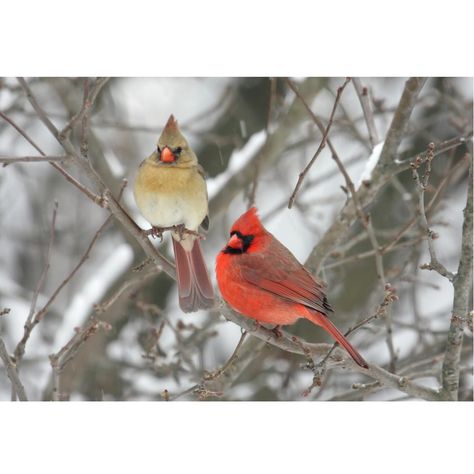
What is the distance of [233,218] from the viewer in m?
2.38

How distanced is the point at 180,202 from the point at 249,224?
0.66 ft

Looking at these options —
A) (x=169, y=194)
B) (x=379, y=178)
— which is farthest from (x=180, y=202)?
(x=379, y=178)

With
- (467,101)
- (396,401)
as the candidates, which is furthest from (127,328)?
(467,101)

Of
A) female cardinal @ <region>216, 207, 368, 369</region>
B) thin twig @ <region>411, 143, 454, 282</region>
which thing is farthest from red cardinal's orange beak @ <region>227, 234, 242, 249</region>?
thin twig @ <region>411, 143, 454, 282</region>

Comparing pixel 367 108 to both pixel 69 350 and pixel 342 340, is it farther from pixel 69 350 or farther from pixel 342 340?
pixel 69 350

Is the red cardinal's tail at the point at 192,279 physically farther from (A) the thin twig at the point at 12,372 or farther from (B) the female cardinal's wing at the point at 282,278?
(A) the thin twig at the point at 12,372

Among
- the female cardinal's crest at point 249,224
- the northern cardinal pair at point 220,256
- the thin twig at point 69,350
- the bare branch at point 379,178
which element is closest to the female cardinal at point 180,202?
the northern cardinal pair at point 220,256

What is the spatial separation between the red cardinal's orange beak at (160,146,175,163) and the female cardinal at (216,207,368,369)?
26 cm

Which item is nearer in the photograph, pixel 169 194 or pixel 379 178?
pixel 169 194

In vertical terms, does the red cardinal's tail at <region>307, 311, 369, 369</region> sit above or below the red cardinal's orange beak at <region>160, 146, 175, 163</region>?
below

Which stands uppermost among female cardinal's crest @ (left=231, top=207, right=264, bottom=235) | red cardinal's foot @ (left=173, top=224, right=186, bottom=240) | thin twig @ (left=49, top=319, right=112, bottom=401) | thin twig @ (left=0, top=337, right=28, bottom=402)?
female cardinal's crest @ (left=231, top=207, right=264, bottom=235)

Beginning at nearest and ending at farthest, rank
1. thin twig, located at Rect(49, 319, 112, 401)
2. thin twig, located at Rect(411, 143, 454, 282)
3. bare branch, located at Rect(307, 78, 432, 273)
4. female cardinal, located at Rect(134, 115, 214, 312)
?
thin twig, located at Rect(411, 143, 454, 282)
female cardinal, located at Rect(134, 115, 214, 312)
thin twig, located at Rect(49, 319, 112, 401)
bare branch, located at Rect(307, 78, 432, 273)

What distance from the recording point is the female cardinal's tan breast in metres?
2.10

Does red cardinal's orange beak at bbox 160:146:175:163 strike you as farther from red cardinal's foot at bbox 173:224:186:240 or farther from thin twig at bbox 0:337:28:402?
thin twig at bbox 0:337:28:402
